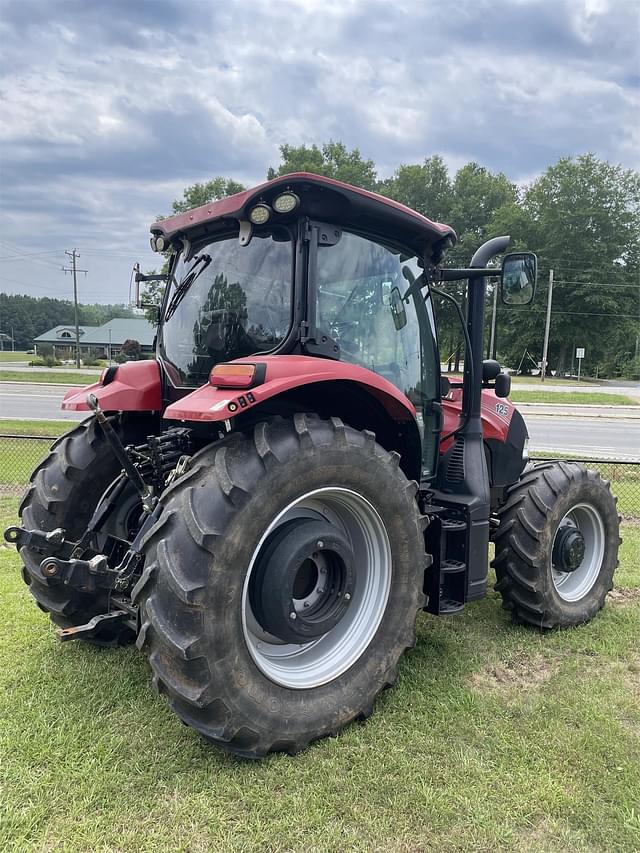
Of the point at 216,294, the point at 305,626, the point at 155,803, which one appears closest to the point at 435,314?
the point at 216,294

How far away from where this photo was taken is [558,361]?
45.7 metres

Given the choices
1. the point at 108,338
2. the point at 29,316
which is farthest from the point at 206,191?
the point at 29,316

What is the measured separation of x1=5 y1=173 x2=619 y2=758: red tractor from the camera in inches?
88.8

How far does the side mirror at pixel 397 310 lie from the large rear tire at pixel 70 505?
5.86ft

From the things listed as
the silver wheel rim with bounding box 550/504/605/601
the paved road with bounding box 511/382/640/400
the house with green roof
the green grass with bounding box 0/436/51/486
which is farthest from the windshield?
the house with green roof

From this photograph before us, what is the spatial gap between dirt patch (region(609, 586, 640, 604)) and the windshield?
337cm

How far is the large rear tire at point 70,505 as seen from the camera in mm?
3121

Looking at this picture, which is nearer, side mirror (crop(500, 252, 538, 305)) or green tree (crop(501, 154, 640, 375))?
side mirror (crop(500, 252, 538, 305))

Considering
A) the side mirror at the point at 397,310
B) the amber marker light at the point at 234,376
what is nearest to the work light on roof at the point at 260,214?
the amber marker light at the point at 234,376

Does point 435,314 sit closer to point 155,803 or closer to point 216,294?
point 216,294

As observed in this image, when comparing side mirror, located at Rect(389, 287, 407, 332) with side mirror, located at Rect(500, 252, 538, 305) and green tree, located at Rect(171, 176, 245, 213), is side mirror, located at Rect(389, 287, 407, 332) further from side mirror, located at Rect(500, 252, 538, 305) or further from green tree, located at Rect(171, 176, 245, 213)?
green tree, located at Rect(171, 176, 245, 213)

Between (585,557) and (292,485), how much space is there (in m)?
2.71

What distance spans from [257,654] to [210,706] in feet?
1.05

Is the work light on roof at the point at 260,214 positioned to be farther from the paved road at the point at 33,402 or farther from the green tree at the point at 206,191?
the green tree at the point at 206,191
